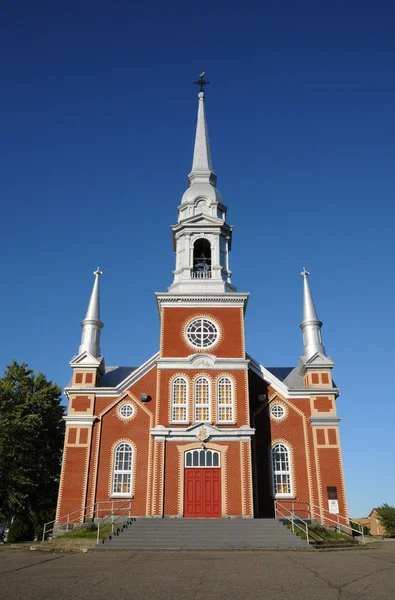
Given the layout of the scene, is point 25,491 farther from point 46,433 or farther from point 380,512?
point 380,512

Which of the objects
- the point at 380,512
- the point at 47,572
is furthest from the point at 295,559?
the point at 380,512

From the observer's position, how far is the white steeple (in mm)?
33344

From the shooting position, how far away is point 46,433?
3969cm

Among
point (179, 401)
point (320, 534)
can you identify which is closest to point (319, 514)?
point (320, 534)

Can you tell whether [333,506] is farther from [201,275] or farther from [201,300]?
[201,275]

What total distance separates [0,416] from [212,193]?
21.5m

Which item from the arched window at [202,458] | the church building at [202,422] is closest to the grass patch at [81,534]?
the church building at [202,422]

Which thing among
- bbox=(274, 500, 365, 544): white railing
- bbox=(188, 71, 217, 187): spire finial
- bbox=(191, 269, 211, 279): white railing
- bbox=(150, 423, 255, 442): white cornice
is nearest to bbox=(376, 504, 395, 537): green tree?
bbox=(274, 500, 365, 544): white railing

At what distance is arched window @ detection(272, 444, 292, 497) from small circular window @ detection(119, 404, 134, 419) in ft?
29.5

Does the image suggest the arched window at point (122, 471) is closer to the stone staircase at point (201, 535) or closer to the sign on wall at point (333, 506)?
the stone staircase at point (201, 535)

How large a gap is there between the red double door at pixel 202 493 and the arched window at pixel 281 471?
13.5ft

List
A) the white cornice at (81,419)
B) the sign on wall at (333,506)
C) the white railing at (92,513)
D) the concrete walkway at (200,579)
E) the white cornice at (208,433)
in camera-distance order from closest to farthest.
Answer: the concrete walkway at (200,579) < the white railing at (92,513) < the white cornice at (208,433) < the sign on wall at (333,506) < the white cornice at (81,419)

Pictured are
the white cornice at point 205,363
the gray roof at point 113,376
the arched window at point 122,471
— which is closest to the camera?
the arched window at point 122,471

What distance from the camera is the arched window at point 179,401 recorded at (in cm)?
2933
